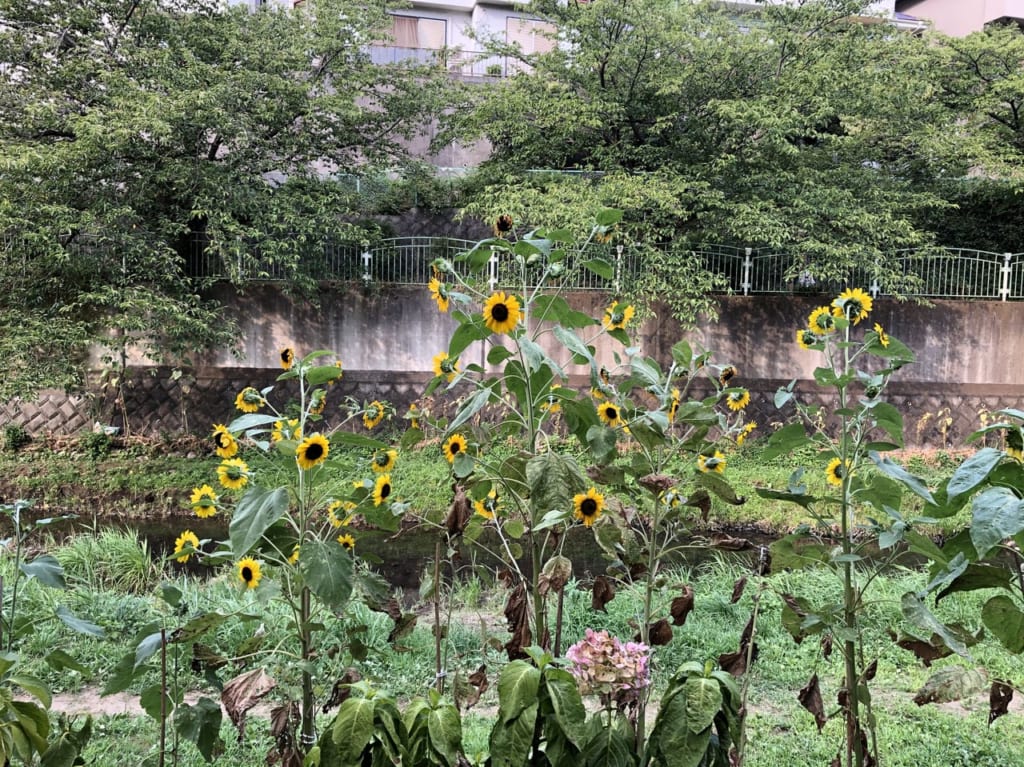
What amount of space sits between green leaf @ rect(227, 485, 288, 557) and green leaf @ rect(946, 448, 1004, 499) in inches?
42.3

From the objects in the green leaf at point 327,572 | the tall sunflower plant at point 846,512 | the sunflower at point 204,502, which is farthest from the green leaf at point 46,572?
the tall sunflower plant at point 846,512

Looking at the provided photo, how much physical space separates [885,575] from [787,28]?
7.36 meters

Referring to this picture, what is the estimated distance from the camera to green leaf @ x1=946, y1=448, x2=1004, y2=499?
1109 mm

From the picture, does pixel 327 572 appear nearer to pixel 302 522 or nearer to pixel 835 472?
pixel 302 522

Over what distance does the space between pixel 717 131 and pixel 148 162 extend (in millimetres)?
6707

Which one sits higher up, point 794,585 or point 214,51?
point 214,51

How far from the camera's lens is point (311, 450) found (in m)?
1.48

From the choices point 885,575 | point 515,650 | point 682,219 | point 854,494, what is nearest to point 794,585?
point 885,575

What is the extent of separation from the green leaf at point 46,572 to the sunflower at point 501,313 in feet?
3.00

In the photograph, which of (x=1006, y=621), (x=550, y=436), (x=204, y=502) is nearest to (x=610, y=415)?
(x=550, y=436)

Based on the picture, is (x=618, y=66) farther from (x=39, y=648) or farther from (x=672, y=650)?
(x=39, y=648)

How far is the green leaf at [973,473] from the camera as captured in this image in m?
1.11

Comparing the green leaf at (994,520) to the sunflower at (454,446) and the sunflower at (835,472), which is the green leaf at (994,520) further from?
the sunflower at (454,446)

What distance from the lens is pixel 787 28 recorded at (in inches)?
364
